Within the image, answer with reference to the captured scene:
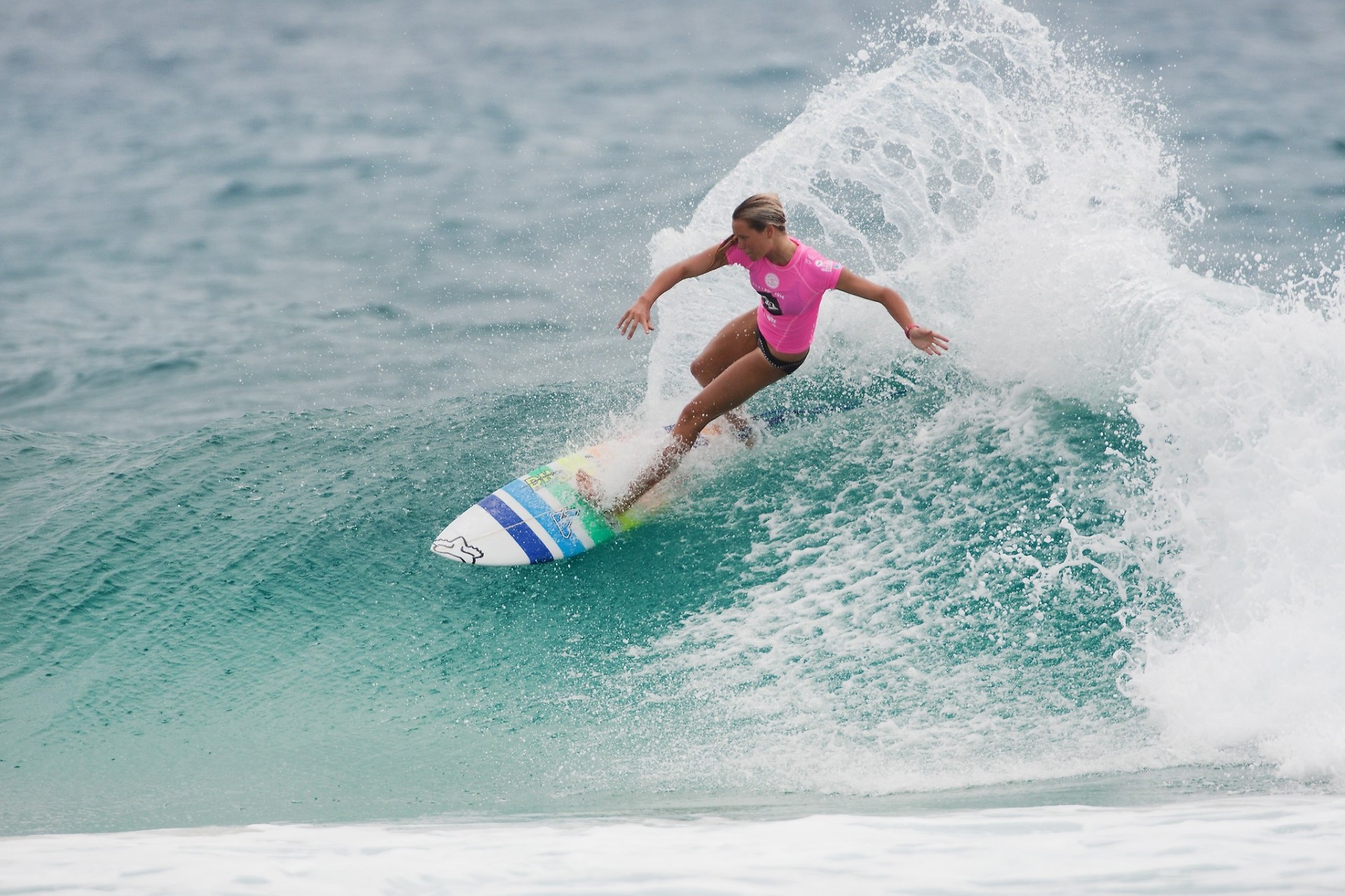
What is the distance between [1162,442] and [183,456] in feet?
20.2

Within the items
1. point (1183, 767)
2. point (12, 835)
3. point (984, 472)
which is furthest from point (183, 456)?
point (1183, 767)

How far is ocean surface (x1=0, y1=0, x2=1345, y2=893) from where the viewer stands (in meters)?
4.48

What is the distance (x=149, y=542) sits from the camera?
702 centimetres

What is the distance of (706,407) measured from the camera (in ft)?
22.4

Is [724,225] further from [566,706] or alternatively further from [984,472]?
[566,706]

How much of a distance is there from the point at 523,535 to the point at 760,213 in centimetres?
225

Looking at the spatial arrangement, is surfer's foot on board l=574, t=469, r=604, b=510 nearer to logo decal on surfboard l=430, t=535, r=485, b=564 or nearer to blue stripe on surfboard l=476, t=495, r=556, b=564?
blue stripe on surfboard l=476, t=495, r=556, b=564

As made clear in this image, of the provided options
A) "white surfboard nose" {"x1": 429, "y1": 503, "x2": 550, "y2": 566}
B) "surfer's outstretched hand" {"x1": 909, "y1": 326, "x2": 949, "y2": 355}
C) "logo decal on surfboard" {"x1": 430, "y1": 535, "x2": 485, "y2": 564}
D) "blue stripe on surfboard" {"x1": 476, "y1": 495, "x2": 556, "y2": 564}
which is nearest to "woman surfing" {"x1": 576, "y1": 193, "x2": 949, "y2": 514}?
"surfer's outstretched hand" {"x1": 909, "y1": 326, "x2": 949, "y2": 355}

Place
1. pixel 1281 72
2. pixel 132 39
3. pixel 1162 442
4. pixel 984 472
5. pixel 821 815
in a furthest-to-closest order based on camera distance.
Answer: pixel 132 39 → pixel 1281 72 → pixel 984 472 → pixel 1162 442 → pixel 821 815

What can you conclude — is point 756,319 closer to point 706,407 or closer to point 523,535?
point 706,407

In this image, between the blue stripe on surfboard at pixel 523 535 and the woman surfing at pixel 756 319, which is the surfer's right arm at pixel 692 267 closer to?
the woman surfing at pixel 756 319

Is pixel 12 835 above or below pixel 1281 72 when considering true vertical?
below

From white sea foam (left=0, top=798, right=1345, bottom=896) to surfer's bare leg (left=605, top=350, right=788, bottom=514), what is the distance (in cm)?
259

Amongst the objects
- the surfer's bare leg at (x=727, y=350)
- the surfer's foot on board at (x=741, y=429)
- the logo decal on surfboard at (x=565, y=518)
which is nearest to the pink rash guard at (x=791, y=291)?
the surfer's bare leg at (x=727, y=350)
